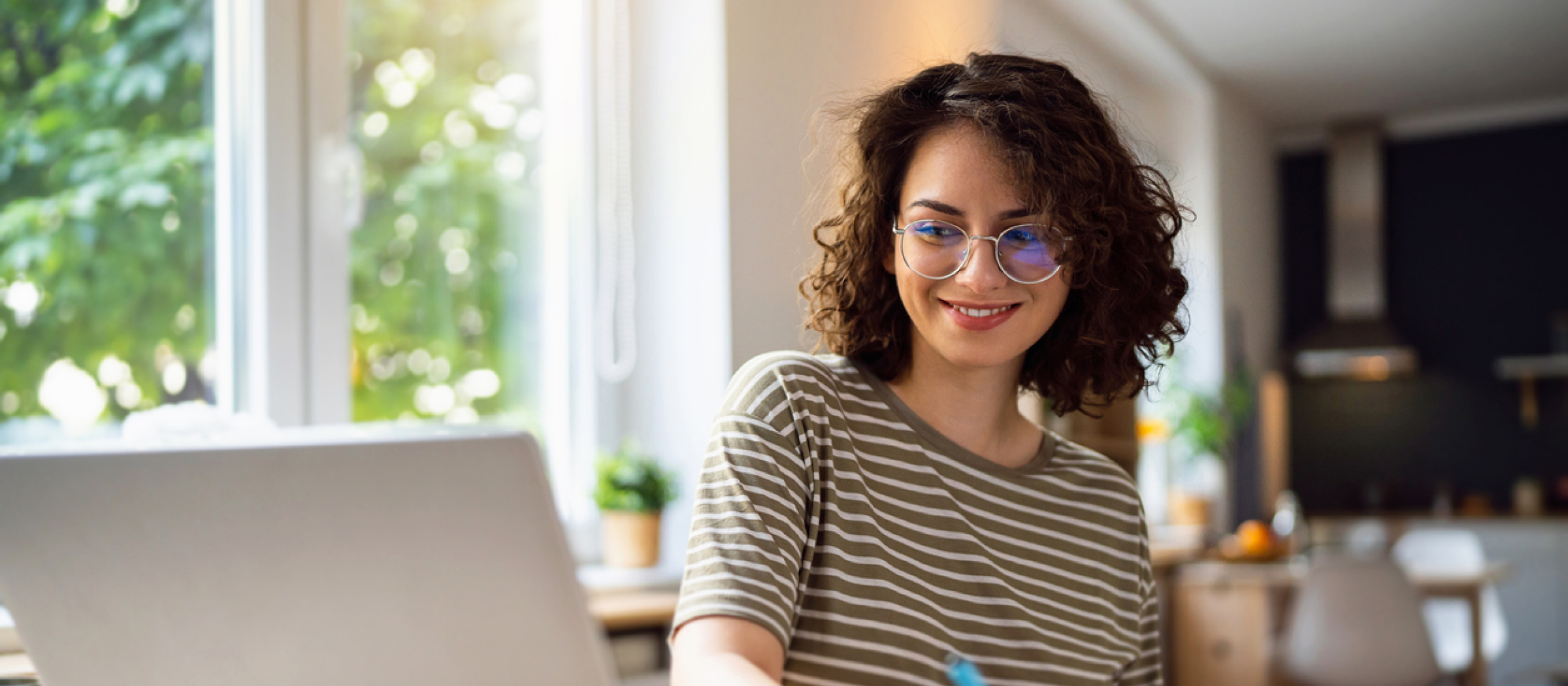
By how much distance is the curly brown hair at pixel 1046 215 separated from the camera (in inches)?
39.5

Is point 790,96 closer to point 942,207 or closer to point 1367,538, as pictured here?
point 942,207

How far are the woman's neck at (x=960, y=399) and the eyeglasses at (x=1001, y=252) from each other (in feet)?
0.35

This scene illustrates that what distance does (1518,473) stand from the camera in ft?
19.5

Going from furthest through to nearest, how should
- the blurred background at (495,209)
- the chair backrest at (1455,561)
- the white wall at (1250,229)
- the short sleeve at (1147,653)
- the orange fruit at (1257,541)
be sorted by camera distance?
the white wall at (1250,229), the chair backrest at (1455,561), the orange fruit at (1257,541), the blurred background at (495,209), the short sleeve at (1147,653)

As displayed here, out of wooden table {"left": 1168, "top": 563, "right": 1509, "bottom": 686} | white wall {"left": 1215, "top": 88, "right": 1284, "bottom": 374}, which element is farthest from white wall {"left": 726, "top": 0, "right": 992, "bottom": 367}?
white wall {"left": 1215, "top": 88, "right": 1284, "bottom": 374}

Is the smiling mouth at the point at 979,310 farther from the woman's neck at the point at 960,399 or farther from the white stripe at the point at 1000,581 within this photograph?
the white stripe at the point at 1000,581

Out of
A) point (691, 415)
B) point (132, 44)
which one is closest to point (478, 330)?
point (691, 415)

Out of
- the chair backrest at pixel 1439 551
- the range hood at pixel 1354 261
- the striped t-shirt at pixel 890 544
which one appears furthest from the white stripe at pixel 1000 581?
the range hood at pixel 1354 261

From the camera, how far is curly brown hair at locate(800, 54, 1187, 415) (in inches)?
39.5

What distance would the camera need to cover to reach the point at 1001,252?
3.26 feet

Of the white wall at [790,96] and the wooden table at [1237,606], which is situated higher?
the white wall at [790,96]

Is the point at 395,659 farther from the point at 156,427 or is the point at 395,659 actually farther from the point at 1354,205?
the point at 1354,205

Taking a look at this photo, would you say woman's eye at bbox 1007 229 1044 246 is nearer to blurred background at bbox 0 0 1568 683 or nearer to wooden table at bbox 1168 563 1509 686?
blurred background at bbox 0 0 1568 683

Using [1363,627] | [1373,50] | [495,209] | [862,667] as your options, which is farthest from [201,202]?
[1373,50]
